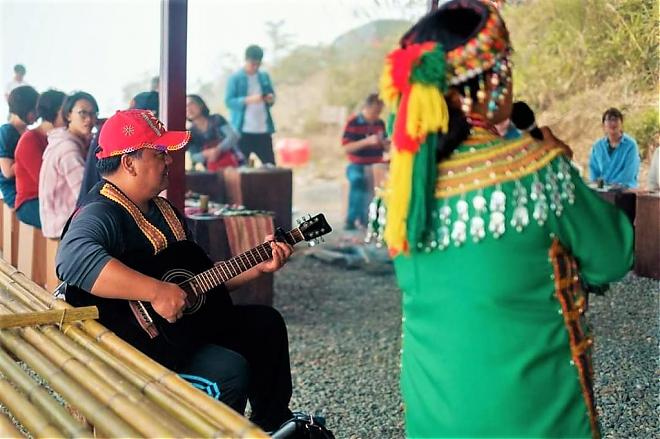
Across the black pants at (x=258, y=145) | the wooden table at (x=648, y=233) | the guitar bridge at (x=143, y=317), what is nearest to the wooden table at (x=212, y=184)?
the black pants at (x=258, y=145)

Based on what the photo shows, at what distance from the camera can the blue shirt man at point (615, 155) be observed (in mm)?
6906

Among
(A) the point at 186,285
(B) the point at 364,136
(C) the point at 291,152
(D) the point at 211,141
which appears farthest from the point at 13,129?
(C) the point at 291,152

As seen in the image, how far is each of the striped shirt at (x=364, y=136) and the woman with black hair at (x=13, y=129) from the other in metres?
4.50

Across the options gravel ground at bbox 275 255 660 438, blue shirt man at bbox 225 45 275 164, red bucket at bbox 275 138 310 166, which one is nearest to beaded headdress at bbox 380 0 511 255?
gravel ground at bbox 275 255 660 438

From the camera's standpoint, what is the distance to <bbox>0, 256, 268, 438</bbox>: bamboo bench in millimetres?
1686

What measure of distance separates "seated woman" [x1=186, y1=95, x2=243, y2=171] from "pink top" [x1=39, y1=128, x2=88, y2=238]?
307 centimetres

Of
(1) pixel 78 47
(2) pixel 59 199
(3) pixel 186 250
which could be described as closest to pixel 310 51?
(1) pixel 78 47

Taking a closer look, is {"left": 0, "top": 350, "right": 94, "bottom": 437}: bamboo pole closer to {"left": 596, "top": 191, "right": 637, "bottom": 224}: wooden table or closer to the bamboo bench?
the bamboo bench

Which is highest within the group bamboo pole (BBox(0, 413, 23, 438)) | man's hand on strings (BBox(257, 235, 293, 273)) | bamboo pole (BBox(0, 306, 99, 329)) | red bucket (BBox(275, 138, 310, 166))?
man's hand on strings (BBox(257, 235, 293, 273))

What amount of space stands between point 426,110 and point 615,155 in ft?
19.2

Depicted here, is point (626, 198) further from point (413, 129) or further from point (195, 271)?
point (413, 129)

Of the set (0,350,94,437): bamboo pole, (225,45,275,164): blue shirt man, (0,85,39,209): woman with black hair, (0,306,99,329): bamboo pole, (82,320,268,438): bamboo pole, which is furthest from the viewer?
(225,45,275,164): blue shirt man

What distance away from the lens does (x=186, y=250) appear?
2.87 meters

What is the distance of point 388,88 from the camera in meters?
1.73
